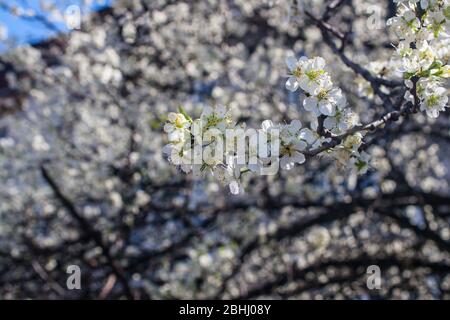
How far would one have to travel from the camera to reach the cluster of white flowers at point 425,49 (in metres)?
1.54

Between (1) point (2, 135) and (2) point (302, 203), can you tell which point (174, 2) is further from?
(1) point (2, 135)

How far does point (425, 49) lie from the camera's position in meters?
1.56

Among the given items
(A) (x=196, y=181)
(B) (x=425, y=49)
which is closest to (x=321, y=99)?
(B) (x=425, y=49)

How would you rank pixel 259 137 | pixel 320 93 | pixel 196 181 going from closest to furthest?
pixel 259 137
pixel 320 93
pixel 196 181

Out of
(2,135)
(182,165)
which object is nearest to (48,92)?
(182,165)

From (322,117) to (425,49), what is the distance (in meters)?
0.37

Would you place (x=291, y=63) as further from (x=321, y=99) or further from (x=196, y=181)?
(x=196, y=181)

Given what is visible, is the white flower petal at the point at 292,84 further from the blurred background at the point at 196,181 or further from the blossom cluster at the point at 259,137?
the blurred background at the point at 196,181

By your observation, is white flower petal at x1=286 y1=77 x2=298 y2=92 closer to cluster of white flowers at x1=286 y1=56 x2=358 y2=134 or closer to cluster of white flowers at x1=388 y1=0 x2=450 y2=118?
cluster of white flowers at x1=286 y1=56 x2=358 y2=134

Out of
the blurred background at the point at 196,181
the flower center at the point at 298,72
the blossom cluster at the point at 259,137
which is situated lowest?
the blossom cluster at the point at 259,137

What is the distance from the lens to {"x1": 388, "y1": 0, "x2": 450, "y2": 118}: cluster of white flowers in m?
1.54

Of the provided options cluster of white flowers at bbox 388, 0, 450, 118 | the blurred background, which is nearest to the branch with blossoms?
cluster of white flowers at bbox 388, 0, 450, 118

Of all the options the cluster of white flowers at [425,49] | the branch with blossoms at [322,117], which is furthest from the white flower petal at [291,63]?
the cluster of white flowers at [425,49]

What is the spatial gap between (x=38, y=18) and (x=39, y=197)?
6.39ft
